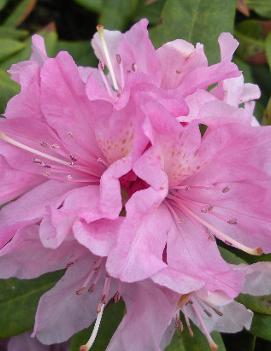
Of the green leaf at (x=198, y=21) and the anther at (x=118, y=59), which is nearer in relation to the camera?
the anther at (x=118, y=59)

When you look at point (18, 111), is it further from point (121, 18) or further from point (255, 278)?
point (121, 18)

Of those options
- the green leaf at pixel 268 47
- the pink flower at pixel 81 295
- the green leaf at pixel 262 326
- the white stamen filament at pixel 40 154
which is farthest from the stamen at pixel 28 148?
the green leaf at pixel 268 47

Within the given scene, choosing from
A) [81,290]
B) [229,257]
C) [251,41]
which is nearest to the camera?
[81,290]

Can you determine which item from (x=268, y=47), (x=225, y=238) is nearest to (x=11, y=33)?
(x=268, y=47)

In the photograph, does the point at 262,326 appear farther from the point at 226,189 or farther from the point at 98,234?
the point at 98,234

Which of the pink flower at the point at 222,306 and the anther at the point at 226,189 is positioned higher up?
the anther at the point at 226,189

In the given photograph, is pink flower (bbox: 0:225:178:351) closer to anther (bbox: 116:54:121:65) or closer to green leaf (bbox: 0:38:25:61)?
anther (bbox: 116:54:121:65)

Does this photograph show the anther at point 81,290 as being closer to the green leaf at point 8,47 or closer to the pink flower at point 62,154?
the pink flower at point 62,154
